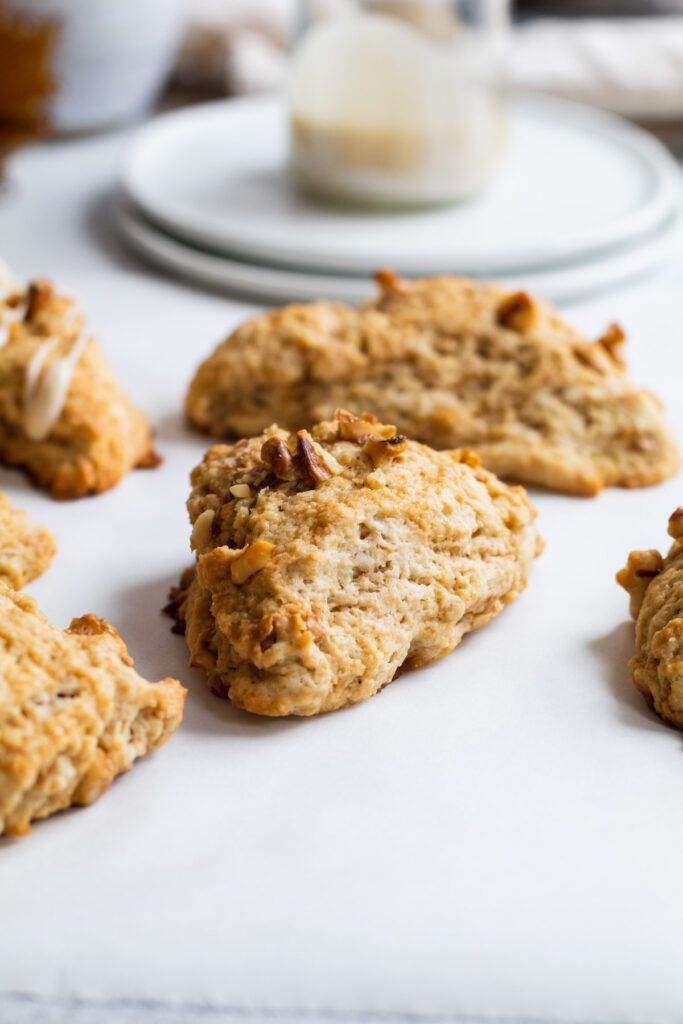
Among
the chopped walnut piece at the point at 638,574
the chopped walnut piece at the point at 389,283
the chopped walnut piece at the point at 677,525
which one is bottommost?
the chopped walnut piece at the point at 389,283

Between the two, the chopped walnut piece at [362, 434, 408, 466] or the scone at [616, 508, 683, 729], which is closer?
the scone at [616, 508, 683, 729]

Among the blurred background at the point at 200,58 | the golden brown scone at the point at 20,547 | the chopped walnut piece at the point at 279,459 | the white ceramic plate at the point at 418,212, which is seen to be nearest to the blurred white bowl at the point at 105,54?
the blurred background at the point at 200,58

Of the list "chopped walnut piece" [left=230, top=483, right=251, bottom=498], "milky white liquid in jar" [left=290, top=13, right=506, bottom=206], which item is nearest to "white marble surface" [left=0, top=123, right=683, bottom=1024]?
"chopped walnut piece" [left=230, top=483, right=251, bottom=498]

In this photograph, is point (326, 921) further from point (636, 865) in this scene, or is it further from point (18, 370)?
point (18, 370)

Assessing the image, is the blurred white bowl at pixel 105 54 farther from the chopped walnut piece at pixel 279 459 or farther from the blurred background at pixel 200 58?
the chopped walnut piece at pixel 279 459

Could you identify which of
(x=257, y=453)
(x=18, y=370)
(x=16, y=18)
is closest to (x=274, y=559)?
(x=257, y=453)

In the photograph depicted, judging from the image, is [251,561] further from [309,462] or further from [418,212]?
[418,212]

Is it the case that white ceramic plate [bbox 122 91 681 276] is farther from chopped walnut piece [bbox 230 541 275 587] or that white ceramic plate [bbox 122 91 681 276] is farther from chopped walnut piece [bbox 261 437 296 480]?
chopped walnut piece [bbox 230 541 275 587]
